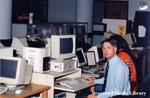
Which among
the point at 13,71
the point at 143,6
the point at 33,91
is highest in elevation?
the point at 143,6

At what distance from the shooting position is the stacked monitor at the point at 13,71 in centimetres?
354

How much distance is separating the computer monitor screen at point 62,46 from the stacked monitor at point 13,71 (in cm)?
52

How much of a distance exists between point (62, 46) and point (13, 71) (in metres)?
0.77

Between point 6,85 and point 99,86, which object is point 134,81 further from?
point 6,85

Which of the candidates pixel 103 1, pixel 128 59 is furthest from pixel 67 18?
pixel 128 59

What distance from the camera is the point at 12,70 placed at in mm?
3588

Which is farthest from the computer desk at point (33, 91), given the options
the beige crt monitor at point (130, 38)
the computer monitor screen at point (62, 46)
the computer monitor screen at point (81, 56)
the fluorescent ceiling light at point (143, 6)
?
the fluorescent ceiling light at point (143, 6)

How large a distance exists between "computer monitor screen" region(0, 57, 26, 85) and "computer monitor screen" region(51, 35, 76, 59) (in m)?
0.56

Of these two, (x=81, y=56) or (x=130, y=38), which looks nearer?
(x=81, y=56)

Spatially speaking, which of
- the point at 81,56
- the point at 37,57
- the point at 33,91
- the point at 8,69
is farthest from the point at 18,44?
the point at 81,56

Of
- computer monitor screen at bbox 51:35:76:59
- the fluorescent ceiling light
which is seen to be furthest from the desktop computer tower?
the fluorescent ceiling light

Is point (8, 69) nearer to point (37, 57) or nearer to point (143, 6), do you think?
point (37, 57)

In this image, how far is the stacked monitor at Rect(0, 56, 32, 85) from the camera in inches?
139

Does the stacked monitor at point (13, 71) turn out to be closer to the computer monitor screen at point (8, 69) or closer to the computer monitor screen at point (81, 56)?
the computer monitor screen at point (8, 69)
